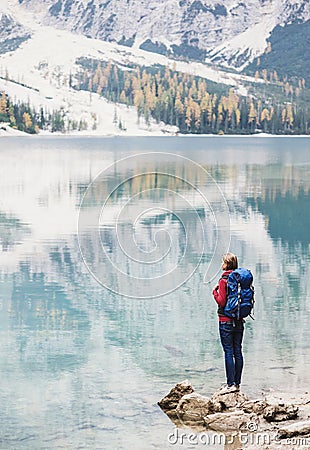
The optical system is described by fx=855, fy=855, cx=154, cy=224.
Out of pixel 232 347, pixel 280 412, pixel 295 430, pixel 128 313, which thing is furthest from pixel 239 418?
pixel 128 313

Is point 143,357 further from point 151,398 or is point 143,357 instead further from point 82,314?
point 82,314

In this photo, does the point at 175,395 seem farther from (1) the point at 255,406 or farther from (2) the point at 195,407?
(1) the point at 255,406

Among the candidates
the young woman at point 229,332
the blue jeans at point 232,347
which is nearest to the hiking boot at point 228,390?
the young woman at point 229,332

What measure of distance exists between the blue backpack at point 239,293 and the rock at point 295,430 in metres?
2.32

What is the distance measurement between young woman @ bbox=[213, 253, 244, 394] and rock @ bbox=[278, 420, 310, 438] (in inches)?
75.1

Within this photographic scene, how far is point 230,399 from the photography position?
14.0m

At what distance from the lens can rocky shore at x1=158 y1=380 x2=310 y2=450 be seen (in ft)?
40.4

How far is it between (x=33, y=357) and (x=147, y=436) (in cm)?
512

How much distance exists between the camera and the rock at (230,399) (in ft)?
45.8

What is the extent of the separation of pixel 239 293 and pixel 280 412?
2.03 m

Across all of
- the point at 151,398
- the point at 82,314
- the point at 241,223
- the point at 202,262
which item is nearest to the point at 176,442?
the point at 151,398

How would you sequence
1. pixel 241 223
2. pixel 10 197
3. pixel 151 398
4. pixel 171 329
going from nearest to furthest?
1. pixel 151 398
2. pixel 171 329
3. pixel 241 223
4. pixel 10 197

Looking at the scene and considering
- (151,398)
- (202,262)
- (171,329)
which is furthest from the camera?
(202,262)

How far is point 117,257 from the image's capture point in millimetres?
31734
